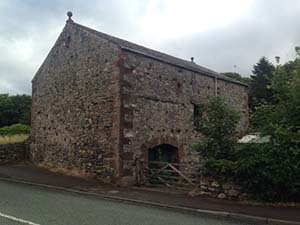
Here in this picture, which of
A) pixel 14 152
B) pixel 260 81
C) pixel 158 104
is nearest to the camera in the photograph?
pixel 158 104

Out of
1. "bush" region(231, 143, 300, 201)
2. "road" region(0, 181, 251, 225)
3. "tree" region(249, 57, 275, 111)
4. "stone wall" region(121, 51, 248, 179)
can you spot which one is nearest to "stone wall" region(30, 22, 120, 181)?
"stone wall" region(121, 51, 248, 179)

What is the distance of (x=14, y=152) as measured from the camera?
2102 centimetres

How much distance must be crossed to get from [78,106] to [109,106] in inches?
100.0

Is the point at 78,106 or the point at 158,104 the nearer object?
the point at 158,104

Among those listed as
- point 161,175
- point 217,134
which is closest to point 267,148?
point 217,134

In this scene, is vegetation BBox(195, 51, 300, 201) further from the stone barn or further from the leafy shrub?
the stone barn

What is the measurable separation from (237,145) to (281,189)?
2.25m

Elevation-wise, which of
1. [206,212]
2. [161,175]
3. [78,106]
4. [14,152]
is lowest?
[206,212]

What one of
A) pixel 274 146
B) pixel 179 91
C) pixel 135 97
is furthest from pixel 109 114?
pixel 274 146

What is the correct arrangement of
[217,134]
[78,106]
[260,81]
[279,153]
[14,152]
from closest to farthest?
[279,153] < [217,134] < [78,106] < [14,152] < [260,81]

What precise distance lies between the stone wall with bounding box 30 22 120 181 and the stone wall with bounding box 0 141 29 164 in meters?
0.62

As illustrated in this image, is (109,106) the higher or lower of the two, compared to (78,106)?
lower

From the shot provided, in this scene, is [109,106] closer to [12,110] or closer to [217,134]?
[217,134]

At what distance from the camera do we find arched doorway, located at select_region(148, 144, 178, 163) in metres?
17.0
